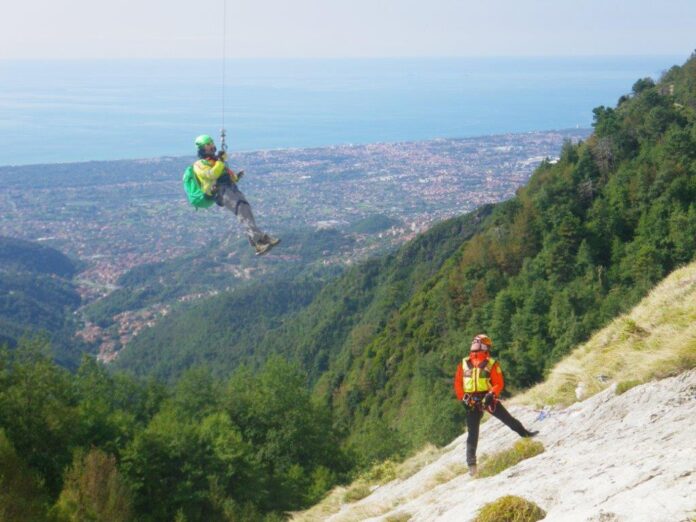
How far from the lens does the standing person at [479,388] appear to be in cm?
783

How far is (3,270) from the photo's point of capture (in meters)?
148

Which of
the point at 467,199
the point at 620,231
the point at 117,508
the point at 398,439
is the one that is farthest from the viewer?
the point at 467,199

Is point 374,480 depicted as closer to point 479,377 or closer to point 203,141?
point 479,377

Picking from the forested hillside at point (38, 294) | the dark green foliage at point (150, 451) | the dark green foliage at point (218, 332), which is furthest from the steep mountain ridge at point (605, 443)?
the forested hillside at point (38, 294)

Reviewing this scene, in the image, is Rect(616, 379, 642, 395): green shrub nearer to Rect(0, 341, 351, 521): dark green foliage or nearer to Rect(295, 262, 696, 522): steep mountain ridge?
Rect(295, 262, 696, 522): steep mountain ridge

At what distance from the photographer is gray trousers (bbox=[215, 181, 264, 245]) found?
1010 centimetres

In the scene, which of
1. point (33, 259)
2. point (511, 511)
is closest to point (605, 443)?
point (511, 511)

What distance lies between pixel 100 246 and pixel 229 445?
543 feet

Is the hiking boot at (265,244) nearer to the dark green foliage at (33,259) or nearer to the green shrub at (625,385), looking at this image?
the green shrub at (625,385)

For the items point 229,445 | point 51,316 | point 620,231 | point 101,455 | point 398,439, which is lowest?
point 51,316

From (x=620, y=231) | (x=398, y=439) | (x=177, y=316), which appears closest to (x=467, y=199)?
(x=177, y=316)

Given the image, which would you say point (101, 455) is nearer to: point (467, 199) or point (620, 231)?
point (620, 231)

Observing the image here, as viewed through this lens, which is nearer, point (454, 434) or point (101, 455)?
point (101, 455)

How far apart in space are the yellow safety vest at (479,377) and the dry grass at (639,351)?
5.30ft
